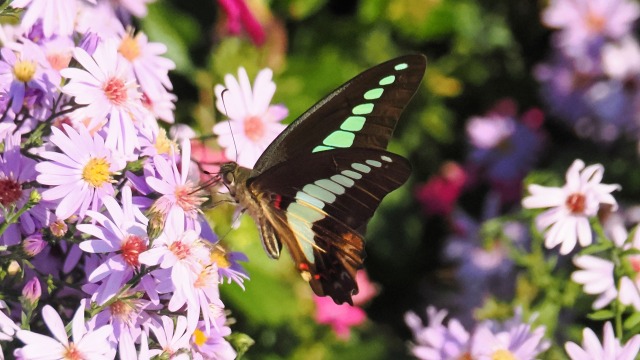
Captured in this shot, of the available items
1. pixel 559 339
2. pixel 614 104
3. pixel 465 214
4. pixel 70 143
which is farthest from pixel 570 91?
pixel 70 143

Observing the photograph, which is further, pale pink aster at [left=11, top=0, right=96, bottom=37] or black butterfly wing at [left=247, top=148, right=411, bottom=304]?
black butterfly wing at [left=247, top=148, right=411, bottom=304]

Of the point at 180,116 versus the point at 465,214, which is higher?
the point at 180,116

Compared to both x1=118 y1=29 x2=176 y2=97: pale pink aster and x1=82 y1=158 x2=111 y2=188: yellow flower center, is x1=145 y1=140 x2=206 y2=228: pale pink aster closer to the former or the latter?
x1=82 y1=158 x2=111 y2=188: yellow flower center

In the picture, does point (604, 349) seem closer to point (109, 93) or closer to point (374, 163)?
point (374, 163)

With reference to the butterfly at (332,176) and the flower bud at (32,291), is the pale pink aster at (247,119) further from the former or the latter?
the flower bud at (32,291)

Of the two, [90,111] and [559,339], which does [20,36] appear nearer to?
[90,111]

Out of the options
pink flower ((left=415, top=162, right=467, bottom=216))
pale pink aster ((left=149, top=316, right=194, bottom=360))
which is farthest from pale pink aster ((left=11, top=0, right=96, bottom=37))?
pink flower ((left=415, top=162, right=467, bottom=216))
